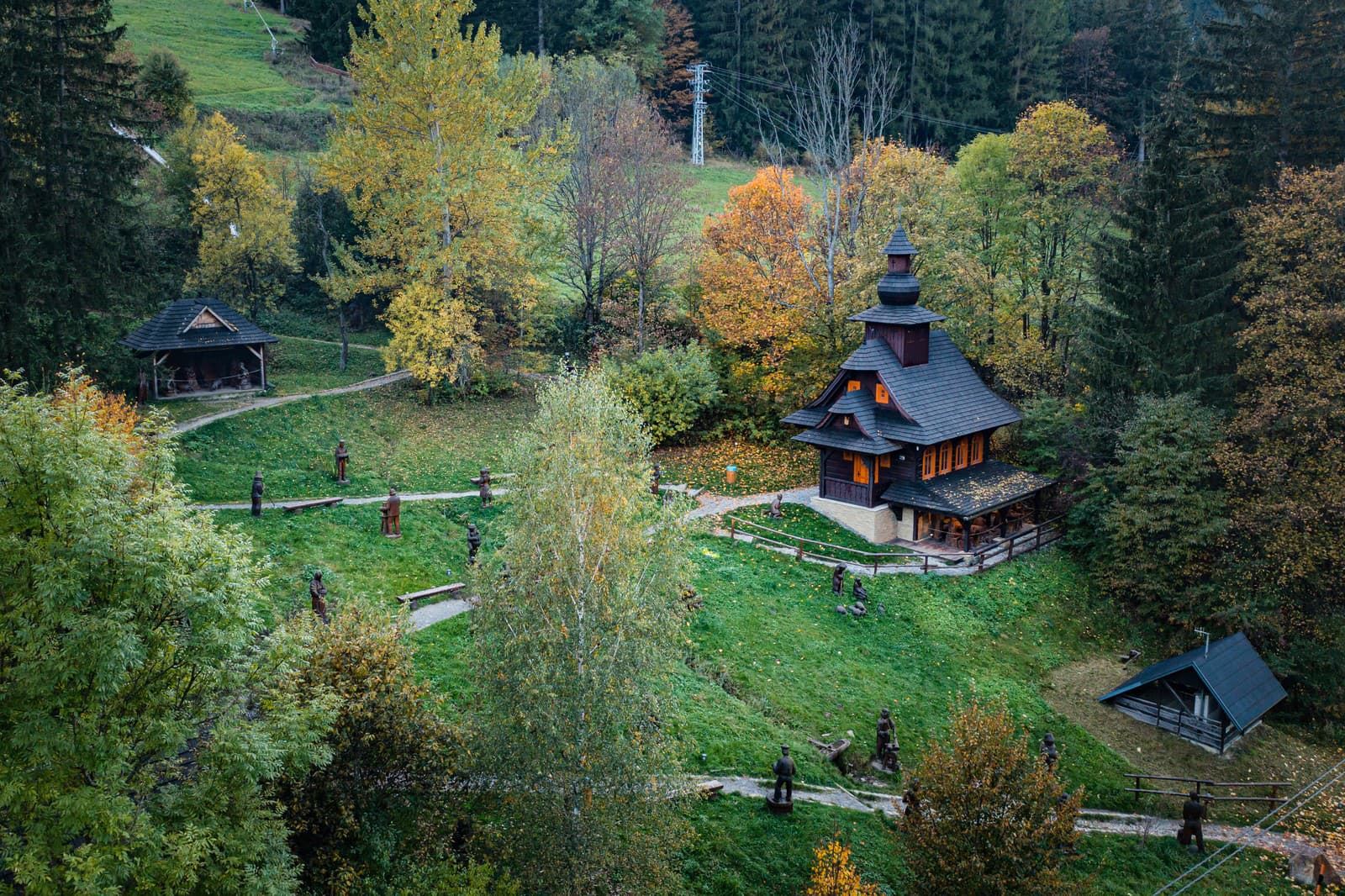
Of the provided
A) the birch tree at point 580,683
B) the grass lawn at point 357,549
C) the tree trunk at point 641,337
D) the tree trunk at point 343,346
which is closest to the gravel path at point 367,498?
the grass lawn at point 357,549

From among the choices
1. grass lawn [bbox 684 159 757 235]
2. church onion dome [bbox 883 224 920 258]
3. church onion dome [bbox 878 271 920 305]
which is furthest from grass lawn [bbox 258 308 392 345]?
church onion dome [bbox 883 224 920 258]

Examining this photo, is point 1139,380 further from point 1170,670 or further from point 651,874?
point 651,874

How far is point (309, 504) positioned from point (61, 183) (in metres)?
11.6

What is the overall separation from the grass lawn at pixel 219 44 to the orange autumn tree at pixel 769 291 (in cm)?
3965

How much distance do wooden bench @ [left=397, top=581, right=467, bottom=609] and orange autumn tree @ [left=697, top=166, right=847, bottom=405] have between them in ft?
62.3

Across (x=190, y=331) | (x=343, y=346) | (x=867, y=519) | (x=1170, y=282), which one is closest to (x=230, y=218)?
(x=343, y=346)

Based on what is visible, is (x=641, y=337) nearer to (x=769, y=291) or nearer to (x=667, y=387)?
(x=667, y=387)

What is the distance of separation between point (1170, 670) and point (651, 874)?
A: 16.1 metres

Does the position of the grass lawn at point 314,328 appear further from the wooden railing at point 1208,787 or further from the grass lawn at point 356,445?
the wooden railing at point 1208,787

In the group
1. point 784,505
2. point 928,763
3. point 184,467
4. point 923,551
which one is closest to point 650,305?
point 784,505

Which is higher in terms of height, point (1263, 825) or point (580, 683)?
point (580, 683)

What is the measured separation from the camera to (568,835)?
1405 cm

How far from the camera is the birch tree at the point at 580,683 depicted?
14000 millimetres

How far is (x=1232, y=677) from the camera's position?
80.3 ft
